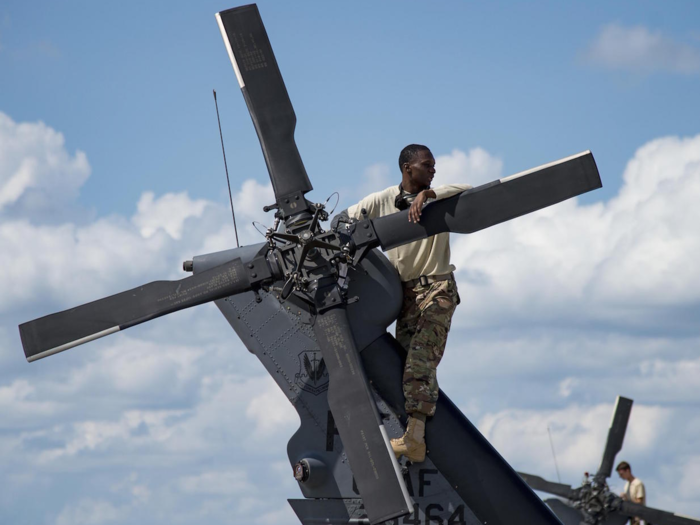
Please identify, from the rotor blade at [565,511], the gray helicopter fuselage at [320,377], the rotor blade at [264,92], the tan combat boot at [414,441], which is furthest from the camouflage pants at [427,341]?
the rotor blade at [565,511]

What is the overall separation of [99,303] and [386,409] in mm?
2608

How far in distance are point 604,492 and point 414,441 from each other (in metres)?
13.8

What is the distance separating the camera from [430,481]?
7.79 meters

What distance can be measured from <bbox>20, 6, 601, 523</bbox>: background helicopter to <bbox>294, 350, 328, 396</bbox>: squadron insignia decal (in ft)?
0.94

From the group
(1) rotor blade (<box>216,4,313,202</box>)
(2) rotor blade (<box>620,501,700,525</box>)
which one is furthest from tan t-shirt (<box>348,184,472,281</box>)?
(2) rotor blade (<box>620,501,700,525</box>)

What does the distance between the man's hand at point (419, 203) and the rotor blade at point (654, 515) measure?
13522 millimetres

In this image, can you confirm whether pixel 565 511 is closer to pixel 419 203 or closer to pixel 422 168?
pixel 422 168

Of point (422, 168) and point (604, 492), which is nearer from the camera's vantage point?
point (422, 168)

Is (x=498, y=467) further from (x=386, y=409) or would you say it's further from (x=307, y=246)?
(x=307, y=246)

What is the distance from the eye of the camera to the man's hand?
7.20 m

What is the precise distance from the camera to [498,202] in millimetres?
7082

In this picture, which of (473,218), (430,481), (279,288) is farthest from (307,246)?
(430,481)

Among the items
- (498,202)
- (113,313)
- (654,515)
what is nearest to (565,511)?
(654,515)

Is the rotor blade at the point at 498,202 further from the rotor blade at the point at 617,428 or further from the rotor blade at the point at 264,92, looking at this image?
the rotor blade at the point at 617,428
